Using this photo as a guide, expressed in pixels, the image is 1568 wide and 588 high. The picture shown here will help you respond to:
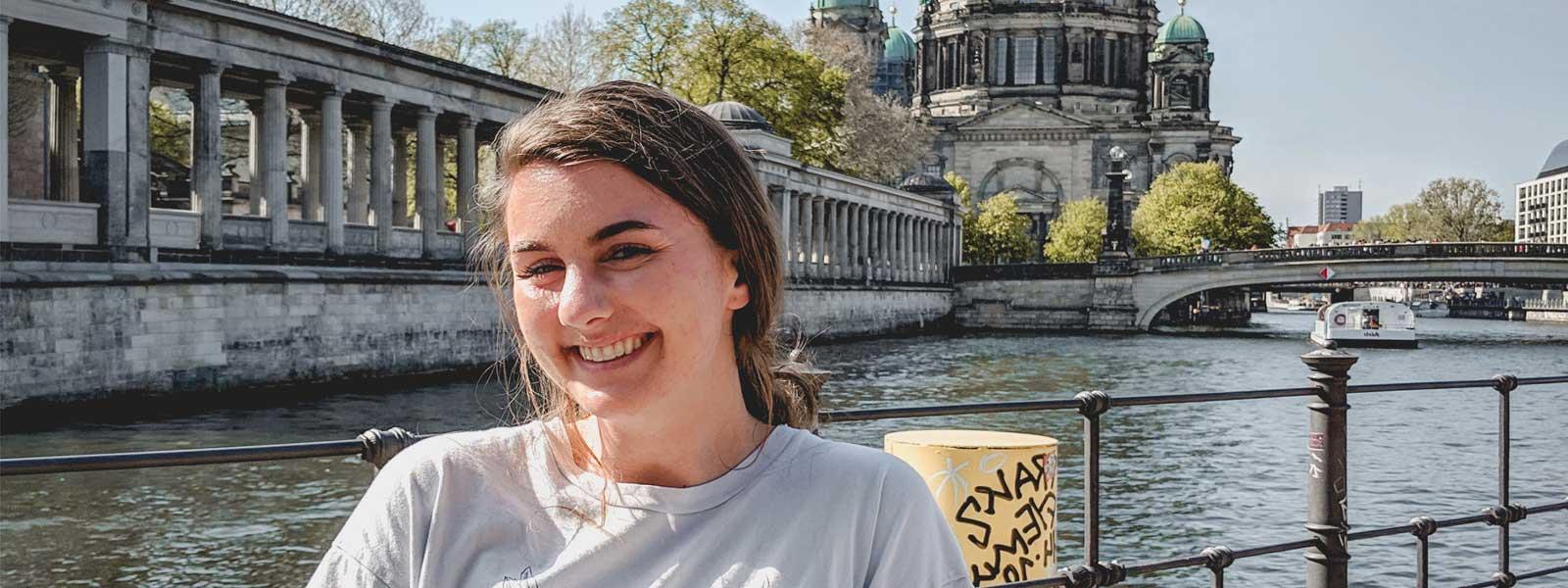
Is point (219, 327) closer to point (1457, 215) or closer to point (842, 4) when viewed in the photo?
point (842, 4)

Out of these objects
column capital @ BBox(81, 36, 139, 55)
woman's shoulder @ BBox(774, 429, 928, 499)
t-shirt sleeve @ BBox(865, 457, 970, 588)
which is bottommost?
t-shirt sleeve @ BBox(865, 457, 970, 588)

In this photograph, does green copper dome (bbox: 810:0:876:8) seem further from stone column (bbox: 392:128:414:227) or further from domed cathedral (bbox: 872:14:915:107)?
stone column (bbox: 392:128:414:227)

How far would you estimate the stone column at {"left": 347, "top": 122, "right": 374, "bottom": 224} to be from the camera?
34.8 m

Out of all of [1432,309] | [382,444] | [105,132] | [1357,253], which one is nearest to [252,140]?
[105,132]

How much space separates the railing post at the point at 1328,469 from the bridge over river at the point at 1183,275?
2236 inches

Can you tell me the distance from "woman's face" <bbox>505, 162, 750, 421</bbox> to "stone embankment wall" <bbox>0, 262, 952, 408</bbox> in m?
15.9

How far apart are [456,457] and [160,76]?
93.8 feet

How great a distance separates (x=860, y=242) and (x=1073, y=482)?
43.2m

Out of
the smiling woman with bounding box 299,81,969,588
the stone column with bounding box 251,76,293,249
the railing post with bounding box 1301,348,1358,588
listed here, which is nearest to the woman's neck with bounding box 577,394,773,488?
the smiling woman with bounding box 299,81,969,588

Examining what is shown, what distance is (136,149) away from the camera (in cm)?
2344

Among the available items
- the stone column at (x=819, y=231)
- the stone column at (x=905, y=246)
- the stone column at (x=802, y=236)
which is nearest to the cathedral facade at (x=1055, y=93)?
the stone column at (x=905, y=246)

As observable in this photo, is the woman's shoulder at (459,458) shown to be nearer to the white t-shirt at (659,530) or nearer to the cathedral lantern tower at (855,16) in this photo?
the white t-shirt at (659,530)

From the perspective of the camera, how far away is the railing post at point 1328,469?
5.34 meters

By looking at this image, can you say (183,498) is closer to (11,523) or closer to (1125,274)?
(11,523)
